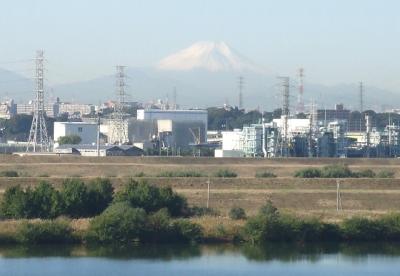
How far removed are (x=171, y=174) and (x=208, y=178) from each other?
3.98m

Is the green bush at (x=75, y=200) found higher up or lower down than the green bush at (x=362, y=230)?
higher up

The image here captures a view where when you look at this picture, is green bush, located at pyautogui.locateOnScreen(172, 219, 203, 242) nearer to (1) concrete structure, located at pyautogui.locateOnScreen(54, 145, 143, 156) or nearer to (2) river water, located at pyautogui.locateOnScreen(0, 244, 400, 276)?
(2) river water, located at pyautogui.locateOnScreen(0, 244, 400, 276)

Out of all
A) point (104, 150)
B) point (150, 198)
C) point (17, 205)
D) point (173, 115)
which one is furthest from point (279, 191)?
point (173, 115)

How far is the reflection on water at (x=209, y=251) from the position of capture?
30922 millimetres

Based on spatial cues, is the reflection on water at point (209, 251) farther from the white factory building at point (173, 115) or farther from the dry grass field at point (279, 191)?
the white factory building at point (173, 115)

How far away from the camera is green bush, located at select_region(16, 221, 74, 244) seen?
32.2 metres

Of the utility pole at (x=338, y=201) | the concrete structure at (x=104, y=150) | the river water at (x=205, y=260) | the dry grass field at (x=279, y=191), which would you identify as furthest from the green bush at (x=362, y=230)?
the concrete structure at (x=104, y=150)

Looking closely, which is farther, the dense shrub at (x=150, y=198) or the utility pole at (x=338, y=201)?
the utility pole at (x=338, y=201)

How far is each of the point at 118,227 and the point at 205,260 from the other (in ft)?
10.2

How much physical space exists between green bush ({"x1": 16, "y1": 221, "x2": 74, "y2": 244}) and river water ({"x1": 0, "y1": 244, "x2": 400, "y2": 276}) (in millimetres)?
359

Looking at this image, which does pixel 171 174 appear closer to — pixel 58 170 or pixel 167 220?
pixel 58 170

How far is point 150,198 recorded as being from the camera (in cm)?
3619

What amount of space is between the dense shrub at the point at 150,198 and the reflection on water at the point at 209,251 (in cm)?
360

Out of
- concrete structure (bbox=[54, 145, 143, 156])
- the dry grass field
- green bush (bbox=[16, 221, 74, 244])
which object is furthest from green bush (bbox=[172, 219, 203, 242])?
concrete structure (bbox=[54, 145, 143, 156])
